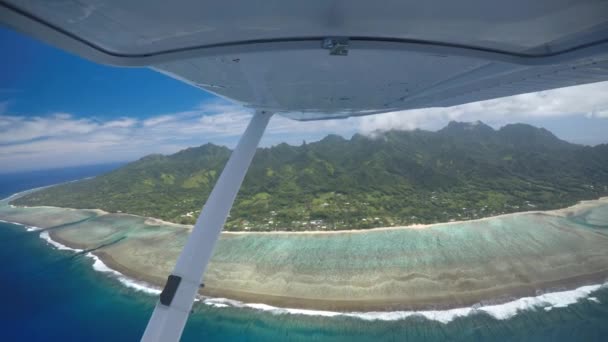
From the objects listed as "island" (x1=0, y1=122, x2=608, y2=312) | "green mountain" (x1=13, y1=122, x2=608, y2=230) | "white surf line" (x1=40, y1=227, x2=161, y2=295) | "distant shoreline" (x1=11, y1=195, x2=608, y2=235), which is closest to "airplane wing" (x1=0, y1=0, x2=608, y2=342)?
"island" (x1=0, y1=122, x2=608, y2=312)

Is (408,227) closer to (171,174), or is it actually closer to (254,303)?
(254,303)

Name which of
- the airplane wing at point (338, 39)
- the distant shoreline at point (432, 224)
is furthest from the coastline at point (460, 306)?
the airplane wing at point (338, 39)

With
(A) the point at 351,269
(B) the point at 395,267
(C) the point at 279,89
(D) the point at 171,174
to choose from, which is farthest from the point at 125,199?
(C) the point at 279,89

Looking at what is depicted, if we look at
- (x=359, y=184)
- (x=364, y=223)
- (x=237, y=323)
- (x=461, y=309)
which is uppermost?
(x=359, y=184)

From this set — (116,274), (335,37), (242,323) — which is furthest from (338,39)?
(116,274)

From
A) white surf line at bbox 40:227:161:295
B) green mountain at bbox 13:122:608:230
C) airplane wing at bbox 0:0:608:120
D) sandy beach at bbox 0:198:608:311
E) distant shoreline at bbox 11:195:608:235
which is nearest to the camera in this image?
airplane wing at bbox 0:0:608:120

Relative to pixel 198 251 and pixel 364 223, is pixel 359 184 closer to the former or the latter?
pixel 364 223

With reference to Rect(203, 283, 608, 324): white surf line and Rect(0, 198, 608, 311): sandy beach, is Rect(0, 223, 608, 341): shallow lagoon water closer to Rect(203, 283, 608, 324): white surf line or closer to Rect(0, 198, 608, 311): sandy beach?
Rect(203, 283, 608, 324): white surf line
